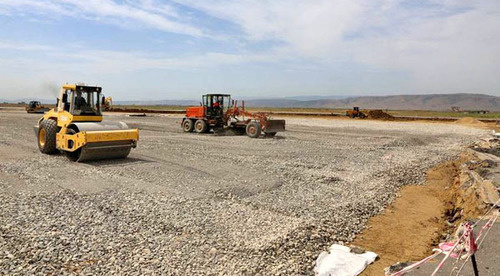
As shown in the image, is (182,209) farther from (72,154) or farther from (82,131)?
(72,154)

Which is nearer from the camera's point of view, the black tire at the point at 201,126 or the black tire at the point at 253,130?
the black tire at the point at 253,130

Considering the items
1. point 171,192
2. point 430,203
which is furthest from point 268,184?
point 430,203

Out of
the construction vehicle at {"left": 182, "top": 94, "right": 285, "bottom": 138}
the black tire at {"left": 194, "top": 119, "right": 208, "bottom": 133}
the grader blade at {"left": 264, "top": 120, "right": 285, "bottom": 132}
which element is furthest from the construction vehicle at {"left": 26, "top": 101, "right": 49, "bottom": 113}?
the grader blade at {"left": 264, "top": 120, "right": 285, "bottom": 132}

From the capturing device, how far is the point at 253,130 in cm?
2222

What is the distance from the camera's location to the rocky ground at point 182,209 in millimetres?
5602

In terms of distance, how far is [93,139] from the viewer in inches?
460

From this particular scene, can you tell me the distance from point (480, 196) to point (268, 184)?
515cm

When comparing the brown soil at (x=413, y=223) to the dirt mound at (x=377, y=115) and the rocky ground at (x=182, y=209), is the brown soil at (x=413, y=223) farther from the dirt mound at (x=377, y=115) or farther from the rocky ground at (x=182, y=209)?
the dirt mound at (x=377, y=115)

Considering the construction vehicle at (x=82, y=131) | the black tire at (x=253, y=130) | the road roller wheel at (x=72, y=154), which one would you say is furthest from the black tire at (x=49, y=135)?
the black tire at (x=253, y=130)

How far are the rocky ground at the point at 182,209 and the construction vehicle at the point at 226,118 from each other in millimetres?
7670

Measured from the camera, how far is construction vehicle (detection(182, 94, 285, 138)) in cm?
2269

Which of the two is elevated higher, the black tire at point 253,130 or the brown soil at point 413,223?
the black tire at point 253,130

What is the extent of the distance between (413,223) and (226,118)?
1622 cm

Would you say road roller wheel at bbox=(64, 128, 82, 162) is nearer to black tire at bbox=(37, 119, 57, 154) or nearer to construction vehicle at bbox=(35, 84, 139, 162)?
construction vehicle at bbox=(35, 84, 139, 162)
